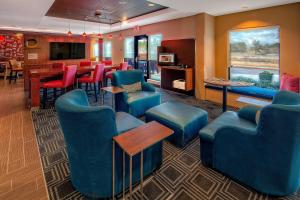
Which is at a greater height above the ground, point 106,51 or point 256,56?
point 106,51

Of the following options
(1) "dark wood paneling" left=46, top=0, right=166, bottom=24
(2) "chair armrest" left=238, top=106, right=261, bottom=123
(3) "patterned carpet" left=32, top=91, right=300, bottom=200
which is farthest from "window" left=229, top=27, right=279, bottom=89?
(3) "patterned carpet" left=32, top=91, right=300, bottom=200

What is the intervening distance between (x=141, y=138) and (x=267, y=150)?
45.4 inches

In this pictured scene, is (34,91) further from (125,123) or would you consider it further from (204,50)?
(204,50)

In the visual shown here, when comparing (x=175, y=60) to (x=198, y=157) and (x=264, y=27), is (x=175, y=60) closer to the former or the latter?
(x=264, y=27)

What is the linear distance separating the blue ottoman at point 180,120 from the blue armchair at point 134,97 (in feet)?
2.16

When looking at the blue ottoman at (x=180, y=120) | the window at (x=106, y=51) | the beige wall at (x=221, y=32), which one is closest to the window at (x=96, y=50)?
the window at (x=106, y=51)

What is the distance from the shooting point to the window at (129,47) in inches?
338

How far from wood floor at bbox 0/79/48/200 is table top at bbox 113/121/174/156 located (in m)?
1.06

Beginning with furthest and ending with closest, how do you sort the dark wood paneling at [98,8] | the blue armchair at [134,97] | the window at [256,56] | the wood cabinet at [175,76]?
the wood cabinet at [175,76] < the dark wood paneling at [98,8] < the window at [256,56] < the blue armchair at [134,97]

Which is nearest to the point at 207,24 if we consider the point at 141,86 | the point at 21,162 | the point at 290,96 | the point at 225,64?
the point at 225,64

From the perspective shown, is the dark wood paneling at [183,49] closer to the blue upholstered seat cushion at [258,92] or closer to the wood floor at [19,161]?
the blue upholstered seat cushion at [258,92]

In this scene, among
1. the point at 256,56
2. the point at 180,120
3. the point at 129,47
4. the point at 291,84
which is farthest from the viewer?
the point at 129,47

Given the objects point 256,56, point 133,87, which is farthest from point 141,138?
point 256,56

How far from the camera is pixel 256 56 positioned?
4949mm
